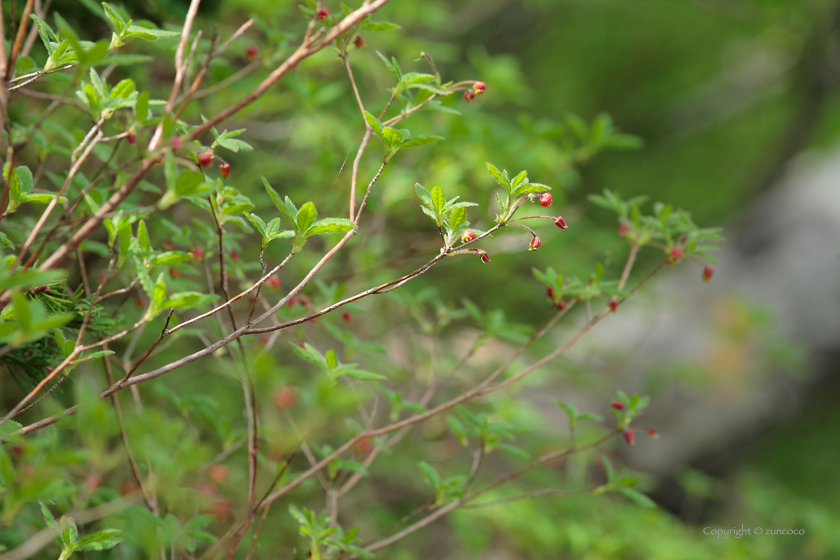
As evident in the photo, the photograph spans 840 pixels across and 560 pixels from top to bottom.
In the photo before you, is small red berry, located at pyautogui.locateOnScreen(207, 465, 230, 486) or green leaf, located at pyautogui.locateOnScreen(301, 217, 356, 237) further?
small red berry, located at pyautogui.locateOnScreen(207, 465, 230, 486)

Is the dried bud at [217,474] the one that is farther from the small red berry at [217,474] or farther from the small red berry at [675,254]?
the small red berry at [675,254]

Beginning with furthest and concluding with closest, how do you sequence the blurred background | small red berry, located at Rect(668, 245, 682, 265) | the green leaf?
the blurred background < small red berry, located at Rect(668, 245, 682, 265) < the green leaf

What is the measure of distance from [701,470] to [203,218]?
2.75 meters

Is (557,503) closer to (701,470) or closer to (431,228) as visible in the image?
(431,228)

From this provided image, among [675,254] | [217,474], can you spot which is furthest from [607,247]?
[217,474]

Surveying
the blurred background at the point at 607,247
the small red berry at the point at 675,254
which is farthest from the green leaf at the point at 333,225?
the small red berry at the point at 675,254

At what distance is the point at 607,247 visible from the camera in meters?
1.90

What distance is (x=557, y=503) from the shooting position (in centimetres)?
181

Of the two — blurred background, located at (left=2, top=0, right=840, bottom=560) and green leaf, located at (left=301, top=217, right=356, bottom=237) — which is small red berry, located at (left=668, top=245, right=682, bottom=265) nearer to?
blurred background, located at (left=2, top=0, right=840, bottom=560)

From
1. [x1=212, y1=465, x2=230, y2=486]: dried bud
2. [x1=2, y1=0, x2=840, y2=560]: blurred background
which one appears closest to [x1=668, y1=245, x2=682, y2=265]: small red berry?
[x1=2, y1=0, x2=840, y2=560]: blurred background

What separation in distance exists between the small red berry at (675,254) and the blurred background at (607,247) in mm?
106

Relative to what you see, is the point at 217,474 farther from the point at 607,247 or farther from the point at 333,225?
the point at 607,247

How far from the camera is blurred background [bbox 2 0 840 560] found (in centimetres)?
144

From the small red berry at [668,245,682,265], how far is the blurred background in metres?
0.11
